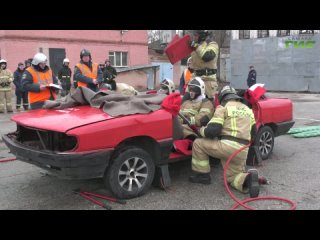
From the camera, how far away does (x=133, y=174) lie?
438cm

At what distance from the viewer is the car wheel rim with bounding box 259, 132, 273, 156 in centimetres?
613

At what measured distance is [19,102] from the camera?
13.4 meters

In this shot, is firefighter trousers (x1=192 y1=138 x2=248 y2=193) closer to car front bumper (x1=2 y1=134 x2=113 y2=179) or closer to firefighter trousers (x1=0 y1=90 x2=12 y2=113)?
car front bumper (x1=2 y1=134 x2=113 y2=179)

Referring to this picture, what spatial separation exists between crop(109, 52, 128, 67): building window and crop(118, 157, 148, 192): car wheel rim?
21.5 metres

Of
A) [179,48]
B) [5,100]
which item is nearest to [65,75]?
[5,100]

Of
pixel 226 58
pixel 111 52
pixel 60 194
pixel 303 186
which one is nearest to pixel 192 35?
pixel 303 186

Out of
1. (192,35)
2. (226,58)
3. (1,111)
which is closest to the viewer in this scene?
(192,35)

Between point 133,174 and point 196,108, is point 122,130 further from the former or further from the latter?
point 196,108

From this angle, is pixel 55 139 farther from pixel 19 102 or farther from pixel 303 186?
pixel 19 102

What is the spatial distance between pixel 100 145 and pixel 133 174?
630mm

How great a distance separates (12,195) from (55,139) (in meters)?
1.12

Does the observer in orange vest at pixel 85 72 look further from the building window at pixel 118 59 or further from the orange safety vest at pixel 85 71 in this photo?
the building window at pixel 118 59

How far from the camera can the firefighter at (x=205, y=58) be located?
6.22 meters

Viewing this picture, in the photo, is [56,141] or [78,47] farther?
[78,47]
